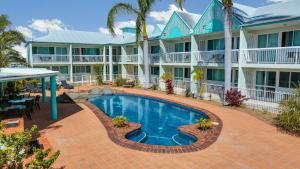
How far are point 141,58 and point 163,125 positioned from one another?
17.3 m

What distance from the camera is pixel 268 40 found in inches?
660

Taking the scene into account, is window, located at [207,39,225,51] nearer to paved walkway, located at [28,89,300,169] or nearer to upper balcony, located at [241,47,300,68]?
upper balcony, located at [241,47,300,68]

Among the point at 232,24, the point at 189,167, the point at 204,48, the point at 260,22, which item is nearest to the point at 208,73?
the point at 204,48

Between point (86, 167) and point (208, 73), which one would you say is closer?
point (86, 167)

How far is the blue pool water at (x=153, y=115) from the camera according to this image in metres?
10.9

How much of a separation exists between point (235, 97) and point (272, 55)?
4015 mm

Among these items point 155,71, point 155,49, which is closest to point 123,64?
point 155,71

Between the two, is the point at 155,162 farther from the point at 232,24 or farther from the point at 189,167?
the point at 232,24

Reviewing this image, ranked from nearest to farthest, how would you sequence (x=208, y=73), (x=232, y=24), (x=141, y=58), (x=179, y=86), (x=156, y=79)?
(x=232, y=24) < (x=208, y=73) < (x=179, y=86) < (x=156, y=79) < (x=141, y=58)

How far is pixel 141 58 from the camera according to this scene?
29.6 metres

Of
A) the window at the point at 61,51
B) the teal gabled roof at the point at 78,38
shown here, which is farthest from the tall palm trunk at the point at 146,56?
the window at the point at 61,51

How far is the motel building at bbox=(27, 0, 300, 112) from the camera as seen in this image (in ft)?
50.9

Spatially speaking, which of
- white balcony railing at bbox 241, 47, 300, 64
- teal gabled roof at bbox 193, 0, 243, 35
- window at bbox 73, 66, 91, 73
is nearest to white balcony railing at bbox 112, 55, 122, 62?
window at bbox 73, 66, 91, 73

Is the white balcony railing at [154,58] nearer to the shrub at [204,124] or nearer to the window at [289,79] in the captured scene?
the window at [289,79]
